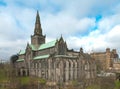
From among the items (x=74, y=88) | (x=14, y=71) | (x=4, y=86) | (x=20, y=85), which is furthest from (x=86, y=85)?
(x=14, y=71)

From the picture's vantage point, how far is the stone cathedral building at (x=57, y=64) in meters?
91.2

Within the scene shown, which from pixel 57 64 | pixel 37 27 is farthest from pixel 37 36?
pixel 57 64

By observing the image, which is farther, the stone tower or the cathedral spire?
the stone tower

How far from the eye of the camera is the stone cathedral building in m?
91.2

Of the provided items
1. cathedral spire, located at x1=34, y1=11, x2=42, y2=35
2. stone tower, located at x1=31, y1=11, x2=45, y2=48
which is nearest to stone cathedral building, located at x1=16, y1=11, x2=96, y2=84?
stone tower, located at x1=31, y1=11, x2=45, y2=48

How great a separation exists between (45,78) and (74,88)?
20.8 meters

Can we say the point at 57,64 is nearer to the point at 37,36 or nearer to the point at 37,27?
the point at 37,36

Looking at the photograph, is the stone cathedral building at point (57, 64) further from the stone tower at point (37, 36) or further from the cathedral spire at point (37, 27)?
the cathedral spire at point (37, 27)

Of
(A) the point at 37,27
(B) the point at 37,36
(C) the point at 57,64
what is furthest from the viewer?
(A) the point at 37,27

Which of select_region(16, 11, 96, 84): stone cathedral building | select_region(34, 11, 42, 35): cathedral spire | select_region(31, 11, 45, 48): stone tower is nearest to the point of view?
select_region(16, 11, 96, 84): stone cathedral building

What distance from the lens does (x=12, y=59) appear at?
136 meters

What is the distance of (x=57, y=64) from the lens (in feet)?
299

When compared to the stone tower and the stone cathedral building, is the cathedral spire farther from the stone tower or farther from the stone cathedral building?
the stone cathedral building

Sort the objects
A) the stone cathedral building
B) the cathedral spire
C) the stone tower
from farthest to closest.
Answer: the stone tower < the cathedral spire < the stone cathedral building
